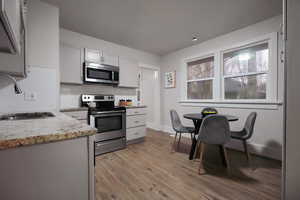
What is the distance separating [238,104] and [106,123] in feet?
8.94

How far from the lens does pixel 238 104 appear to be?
2.74 m

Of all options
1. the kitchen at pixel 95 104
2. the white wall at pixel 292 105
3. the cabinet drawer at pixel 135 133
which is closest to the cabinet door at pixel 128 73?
the kitchen at pixel 95 104

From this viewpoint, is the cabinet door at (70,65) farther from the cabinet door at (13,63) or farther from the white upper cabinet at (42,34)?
the cabinet door at (13,63)

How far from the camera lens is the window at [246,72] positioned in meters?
2.52

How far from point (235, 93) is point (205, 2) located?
1902mm

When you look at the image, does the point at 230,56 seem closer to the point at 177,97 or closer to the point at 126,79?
the point at 177,97

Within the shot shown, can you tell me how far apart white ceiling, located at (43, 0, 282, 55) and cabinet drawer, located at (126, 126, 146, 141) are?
2.17m

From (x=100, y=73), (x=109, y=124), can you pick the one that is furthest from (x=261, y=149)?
(x=100, y=73)

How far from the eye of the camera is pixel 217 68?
10.1 ft

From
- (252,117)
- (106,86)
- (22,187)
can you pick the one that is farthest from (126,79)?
(22,187)

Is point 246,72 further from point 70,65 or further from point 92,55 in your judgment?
point 70,65

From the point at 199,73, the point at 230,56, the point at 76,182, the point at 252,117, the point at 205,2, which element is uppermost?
the point at 205,2

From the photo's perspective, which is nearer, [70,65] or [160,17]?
[160,17]

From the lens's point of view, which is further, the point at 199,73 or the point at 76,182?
the point at 199,73
